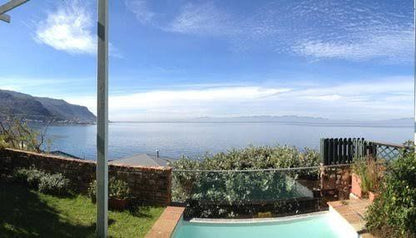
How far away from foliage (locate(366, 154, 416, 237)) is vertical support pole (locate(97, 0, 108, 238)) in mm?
4192

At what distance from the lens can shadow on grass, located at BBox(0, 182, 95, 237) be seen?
16.5ft

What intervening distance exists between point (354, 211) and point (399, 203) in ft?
5.83

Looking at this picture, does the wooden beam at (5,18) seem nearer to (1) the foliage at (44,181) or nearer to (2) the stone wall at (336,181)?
(1) the foliage at (44,181)

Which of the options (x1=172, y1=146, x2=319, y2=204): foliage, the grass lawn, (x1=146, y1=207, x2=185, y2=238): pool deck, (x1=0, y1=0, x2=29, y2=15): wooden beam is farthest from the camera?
(x1=172, y1=146, x2=319, y2=204): foliage

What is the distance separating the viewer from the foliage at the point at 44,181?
738cm

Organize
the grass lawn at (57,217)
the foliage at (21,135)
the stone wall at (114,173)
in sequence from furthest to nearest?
the foliage at (21,135) → the stone wall at (114,173) → the grass lawn at (57,217)

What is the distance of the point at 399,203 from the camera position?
4.84 meters

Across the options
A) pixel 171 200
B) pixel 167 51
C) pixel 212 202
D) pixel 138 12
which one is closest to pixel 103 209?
pixel 171 200

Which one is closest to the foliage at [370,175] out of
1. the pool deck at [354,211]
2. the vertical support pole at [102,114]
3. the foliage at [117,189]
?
the pool deck at [354,211]

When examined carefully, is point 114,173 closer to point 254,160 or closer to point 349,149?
point 254,160

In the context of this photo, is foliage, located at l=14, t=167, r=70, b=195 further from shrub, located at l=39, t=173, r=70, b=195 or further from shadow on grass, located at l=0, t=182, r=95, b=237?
shadow on grass, located at l=0, t=182, r=95, b=237

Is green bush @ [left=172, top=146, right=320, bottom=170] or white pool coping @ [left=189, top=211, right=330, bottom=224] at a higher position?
green bush @ [left=172, top=146, right=320, bottom=170]

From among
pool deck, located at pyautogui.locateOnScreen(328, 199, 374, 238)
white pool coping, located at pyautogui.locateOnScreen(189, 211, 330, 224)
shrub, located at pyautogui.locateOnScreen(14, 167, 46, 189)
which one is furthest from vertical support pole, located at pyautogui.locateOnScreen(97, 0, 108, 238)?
pool deck, located at pyautogui.locateOnScreen(328, 199, 374, 238)

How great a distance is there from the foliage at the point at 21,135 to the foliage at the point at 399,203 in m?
10.1
